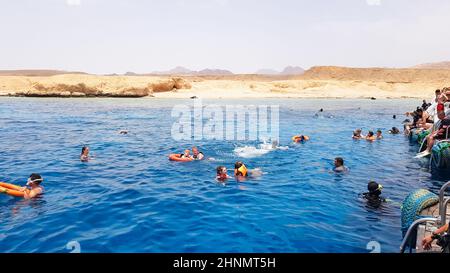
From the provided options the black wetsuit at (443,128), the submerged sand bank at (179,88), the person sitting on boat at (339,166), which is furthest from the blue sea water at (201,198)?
the submerged sand bank at (179,88)

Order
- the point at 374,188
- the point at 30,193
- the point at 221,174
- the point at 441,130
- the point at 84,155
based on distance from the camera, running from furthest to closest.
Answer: the point at 84,155, the point at 441,130, the point at 221,174, the point at 30,193, the point at 374,188

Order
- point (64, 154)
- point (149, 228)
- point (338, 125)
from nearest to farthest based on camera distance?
1. point (149, 228)
2. point (64, 154)
3. point (338, 125)

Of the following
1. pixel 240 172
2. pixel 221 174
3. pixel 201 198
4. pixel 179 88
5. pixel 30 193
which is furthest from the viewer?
pixel 179 88

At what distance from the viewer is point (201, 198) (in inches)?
455

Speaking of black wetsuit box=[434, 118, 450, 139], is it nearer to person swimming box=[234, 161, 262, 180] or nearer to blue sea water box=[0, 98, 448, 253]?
blue sea water box=[0, 98, 448, 253]

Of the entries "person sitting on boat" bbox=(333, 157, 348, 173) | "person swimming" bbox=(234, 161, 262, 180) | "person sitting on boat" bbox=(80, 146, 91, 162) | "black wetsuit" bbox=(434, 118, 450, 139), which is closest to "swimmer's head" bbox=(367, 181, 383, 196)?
"person sitting on boat" bbox=(333, 157, 348, 173)

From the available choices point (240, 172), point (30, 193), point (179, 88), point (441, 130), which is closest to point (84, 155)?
point (30, 193)

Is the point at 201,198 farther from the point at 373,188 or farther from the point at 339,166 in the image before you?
the point at 339,166

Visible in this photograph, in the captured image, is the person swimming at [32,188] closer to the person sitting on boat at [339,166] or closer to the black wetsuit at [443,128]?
the person sitting on boat at [339,166]

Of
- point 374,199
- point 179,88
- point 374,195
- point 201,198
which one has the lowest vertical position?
point 201,198

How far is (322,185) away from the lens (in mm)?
13078

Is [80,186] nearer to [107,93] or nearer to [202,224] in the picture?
[202,224]

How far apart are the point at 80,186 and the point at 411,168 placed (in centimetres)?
1302
